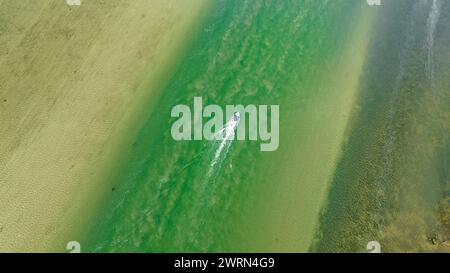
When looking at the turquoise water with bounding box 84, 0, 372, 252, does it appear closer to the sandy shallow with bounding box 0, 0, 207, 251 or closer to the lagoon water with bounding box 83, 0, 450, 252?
the lagoon water with bounding box 83, 0, 450, 252

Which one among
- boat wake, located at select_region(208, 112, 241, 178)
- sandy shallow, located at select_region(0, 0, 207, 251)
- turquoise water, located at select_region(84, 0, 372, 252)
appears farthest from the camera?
boat wake, located at select_region(208, 112, 241, 178)

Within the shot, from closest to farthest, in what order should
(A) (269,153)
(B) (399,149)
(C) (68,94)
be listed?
(A) (269,153) → (B) (399,149) → (C) (68,94)

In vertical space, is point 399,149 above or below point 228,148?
below

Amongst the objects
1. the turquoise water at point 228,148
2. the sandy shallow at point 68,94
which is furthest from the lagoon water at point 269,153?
the sandy shallow at point 68,94

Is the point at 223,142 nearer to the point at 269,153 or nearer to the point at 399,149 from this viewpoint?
the point at 269,153

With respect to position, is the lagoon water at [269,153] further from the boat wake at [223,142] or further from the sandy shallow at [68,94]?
the sandy shallow at [68,94]

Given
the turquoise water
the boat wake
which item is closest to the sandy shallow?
the turquoise water

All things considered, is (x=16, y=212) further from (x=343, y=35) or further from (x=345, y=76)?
(x=343, y=35)

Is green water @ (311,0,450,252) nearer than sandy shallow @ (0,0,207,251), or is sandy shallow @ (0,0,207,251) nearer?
green water @ (311,0,450,252)

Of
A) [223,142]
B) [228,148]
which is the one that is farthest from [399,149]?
[223,142]

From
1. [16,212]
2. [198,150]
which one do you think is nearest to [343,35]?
[198,150]

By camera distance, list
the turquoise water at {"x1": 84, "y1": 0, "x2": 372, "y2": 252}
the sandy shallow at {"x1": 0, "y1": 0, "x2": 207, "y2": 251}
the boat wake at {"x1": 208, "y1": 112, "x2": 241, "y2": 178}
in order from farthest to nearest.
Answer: the boat wake at {"x1": 208, "y1": 112, "x2": 241, "y2": 178}
the sandy shallow at {"x1": 0, "y1": 0, "x2": 207, "y2": 251}
the turquoise water at {"x1": 84, "y1": 0, "x2": 372, "y2": 252}
